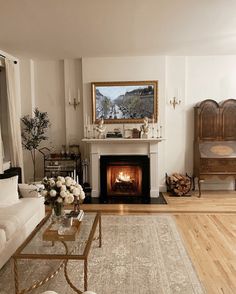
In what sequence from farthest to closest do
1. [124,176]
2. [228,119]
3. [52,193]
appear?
1. [124,176]
2. [228,119]
3. [52,193]

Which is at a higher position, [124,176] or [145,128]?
[145,128]

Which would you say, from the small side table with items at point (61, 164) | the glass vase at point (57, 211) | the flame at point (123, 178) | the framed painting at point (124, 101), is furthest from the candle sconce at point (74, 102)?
the glass vase at point (57, 211)

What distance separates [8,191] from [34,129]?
229 centimetres

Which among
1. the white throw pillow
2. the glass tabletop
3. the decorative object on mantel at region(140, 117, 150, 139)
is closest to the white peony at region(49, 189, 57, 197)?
the glass tabletop

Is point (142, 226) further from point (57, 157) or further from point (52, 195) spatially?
point (57, 157)

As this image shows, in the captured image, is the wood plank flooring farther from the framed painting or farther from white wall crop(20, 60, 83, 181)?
white wall crop(20, 60, 83, 181)

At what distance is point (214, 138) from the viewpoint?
17.9ft

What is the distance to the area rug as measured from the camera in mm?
2502

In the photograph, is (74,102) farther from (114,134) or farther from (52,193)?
(52,193)

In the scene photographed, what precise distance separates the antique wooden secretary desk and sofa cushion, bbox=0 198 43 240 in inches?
122

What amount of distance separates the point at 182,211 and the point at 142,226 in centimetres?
95

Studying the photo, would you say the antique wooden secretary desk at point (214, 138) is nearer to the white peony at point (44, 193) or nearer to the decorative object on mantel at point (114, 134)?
the decorative object on mantel at point (114, 134)

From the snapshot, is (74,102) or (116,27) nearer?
(116,27)

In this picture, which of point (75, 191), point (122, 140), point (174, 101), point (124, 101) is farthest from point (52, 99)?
point (75, 191)
